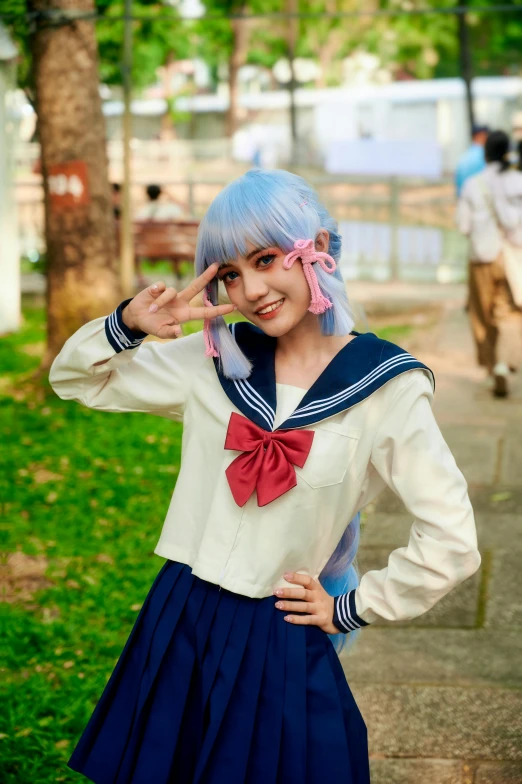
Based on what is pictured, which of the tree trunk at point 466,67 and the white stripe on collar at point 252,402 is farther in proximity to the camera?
the tree trunk at point 466,67

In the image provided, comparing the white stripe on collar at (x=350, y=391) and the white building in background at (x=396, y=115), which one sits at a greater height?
the white building in background at (x=396, y=115)

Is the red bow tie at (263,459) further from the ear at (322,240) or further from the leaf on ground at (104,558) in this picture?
the leaf on ground at (104,558)

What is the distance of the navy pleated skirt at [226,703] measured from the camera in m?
2.19

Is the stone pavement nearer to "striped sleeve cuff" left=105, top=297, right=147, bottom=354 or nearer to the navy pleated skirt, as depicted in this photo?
the navy pleated skirt

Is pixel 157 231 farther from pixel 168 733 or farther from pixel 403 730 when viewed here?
pixel 168 733

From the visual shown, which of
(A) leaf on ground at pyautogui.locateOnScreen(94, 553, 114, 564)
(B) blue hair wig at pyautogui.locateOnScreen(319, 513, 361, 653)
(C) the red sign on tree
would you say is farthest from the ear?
(C) the red sign on tree

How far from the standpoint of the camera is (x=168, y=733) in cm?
228

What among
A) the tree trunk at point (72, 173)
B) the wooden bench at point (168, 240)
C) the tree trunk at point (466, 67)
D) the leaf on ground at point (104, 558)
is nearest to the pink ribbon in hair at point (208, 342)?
the leaf on ground at point (104, 558)

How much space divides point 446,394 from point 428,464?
631cm

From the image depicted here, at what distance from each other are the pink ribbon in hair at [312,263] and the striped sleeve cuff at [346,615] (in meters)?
0.58

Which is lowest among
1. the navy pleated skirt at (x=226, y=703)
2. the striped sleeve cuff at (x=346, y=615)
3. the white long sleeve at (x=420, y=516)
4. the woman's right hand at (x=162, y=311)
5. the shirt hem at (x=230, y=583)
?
the navy pleated skirt at (x=226, y=703)

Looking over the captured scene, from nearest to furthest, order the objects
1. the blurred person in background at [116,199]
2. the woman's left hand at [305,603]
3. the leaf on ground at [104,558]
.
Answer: the woman's left hand at [305,603]
the leaf on ground at [104,558]
the blurred person in background at [116,199]

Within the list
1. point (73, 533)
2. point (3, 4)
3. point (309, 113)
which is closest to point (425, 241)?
point (3, 4)

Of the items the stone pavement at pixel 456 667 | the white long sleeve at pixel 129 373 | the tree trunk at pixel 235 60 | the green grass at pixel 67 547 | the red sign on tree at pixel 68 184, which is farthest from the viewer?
the tree trunk at pixel 235 60
